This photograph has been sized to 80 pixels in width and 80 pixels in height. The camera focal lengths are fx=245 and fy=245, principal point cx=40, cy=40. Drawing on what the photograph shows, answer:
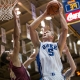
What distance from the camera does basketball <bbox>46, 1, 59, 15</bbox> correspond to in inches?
82.0

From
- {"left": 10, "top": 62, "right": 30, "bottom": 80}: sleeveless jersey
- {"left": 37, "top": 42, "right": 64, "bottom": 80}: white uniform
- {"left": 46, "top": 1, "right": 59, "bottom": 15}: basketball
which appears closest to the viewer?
{"left": 37, "top": 42, "right": 64, "bottom": 80}: white uniform

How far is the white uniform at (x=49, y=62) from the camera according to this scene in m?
1.96

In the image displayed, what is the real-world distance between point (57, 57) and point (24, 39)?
7.58m

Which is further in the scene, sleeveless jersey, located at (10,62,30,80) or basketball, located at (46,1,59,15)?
sleeveless jersey, located at (10,62,30,80)

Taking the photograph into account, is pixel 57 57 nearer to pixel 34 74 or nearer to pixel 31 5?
pixel 31 5

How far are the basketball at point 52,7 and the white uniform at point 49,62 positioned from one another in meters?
0.27

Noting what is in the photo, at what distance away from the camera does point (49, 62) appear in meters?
1.99

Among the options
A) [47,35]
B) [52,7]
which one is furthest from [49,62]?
[52,7]

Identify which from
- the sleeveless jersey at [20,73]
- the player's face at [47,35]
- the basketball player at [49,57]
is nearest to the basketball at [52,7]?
the basketball player at [49,57]

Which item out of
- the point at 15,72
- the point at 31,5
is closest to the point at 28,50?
the point at 31,5

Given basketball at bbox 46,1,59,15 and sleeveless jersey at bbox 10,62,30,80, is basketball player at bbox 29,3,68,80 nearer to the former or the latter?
basketball at bbox 46,1,59,15

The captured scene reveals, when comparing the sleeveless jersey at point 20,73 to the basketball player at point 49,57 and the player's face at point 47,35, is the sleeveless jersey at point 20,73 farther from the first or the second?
the player's face at point 47,35

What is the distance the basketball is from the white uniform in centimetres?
27

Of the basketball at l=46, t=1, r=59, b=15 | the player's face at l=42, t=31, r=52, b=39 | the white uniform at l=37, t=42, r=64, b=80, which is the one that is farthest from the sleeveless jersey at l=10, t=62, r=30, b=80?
the basketball at l=46, t=1, r=59, b=15
